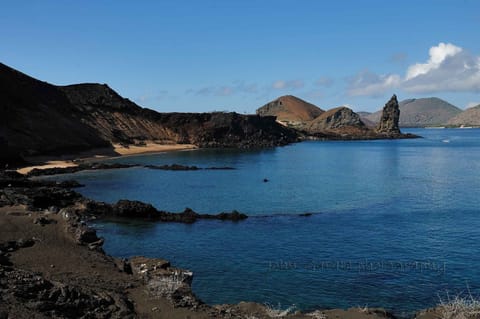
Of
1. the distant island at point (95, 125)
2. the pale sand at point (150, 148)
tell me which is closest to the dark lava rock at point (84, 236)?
the distant island at point (95, 125)

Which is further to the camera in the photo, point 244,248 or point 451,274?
point 244,248

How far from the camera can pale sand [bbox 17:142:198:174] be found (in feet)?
236

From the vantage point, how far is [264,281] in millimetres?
20891

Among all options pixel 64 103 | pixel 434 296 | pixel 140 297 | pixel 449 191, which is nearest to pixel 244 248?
pixel 434 296

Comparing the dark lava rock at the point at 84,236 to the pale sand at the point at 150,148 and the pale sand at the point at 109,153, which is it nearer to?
the pale sand at the point at 109,153

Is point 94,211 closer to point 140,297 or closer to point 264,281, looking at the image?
point 264,281

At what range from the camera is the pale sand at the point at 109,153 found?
2829 inches

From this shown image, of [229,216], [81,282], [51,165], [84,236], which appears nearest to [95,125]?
[51,165]

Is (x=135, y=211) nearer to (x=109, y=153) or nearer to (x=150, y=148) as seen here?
(x=109, y=153)

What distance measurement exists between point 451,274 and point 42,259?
19381mm

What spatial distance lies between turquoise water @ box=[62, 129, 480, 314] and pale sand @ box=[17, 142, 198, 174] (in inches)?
637

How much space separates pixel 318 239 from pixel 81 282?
17.4 meters

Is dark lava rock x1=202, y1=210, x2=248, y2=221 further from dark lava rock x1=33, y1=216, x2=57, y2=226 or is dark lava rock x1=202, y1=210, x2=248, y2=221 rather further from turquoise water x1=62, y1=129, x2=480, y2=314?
dark lava rock x1=33, y1=216, x2=57, y2=226

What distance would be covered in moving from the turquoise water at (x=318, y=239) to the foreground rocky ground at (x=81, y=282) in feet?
11.6
